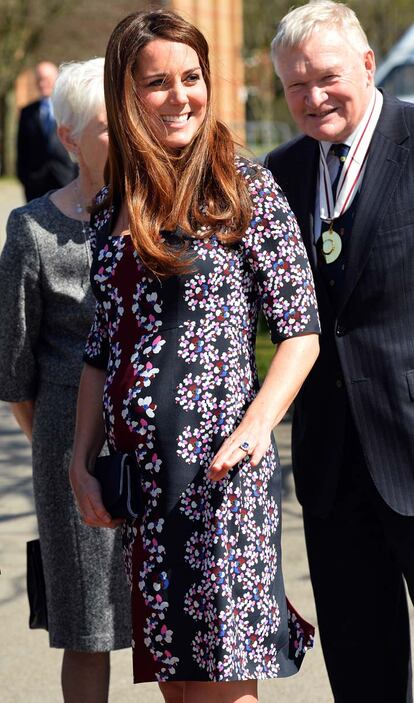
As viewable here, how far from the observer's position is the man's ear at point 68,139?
329 centimetres

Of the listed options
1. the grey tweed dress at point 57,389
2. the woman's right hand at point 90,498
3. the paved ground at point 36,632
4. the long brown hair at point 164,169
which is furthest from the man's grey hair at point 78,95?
the paved ground at point 36,632

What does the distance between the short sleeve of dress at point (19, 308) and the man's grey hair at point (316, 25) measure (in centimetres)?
83

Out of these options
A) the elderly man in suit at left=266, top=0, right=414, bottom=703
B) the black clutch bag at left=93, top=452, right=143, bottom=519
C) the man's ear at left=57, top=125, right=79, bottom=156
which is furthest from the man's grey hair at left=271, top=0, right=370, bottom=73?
the black clutch bag at left=93, top=452, right=143, bottom=519

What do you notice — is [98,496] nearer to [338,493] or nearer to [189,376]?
[189,376]

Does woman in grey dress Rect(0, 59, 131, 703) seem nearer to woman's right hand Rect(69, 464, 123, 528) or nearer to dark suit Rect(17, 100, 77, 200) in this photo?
woman's right hand Rect(69, 464, 123, 528)

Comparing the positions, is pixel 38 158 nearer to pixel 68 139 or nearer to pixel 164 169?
pixel 68 139

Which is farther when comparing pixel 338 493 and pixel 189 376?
pixel 338 493

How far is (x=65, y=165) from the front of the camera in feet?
35.9

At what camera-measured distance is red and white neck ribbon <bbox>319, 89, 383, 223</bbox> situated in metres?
2.85

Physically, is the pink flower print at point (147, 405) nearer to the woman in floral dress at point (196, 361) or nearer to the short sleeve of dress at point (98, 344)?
the woman in floral dress at point (196, 361)

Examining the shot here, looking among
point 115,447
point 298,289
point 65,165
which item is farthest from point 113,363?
point 65,165

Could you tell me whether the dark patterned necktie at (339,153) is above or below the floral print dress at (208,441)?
above

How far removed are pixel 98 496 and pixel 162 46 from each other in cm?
97

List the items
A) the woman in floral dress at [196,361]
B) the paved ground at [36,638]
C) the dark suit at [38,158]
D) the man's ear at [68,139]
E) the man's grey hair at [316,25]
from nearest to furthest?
the woman in floral dress at [196,361] → the man's grey hair at [316,25] → the man's ear at [68,139] → the paved ground at [36,638] → the dark suit at [38,158]
